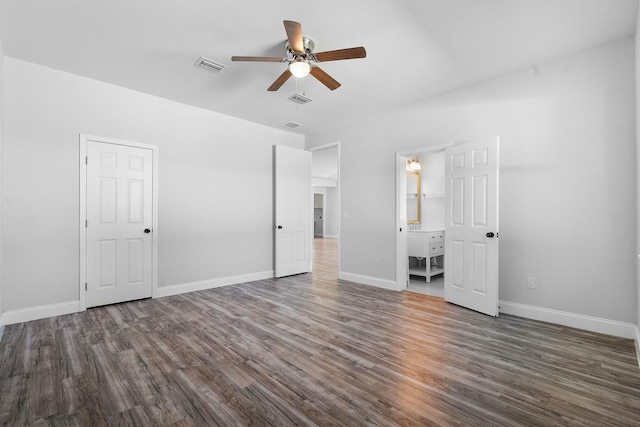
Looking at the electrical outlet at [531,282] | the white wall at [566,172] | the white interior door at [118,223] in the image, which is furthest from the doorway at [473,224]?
the white interior door at [118,223]

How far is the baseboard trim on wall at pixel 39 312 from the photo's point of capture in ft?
10.5

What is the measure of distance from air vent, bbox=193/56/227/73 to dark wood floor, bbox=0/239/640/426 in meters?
2.80

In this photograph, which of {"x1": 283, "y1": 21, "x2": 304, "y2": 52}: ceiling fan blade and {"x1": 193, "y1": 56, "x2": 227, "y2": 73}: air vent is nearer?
{"x1": 283, "y1": 21, "x2": 304, "y2": 52}: ceiling fan blade

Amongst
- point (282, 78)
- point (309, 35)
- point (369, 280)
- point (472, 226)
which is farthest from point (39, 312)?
point (472, 226)

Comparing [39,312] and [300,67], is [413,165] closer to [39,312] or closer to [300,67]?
[300,67]

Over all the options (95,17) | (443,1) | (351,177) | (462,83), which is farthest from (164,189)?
(462,83)

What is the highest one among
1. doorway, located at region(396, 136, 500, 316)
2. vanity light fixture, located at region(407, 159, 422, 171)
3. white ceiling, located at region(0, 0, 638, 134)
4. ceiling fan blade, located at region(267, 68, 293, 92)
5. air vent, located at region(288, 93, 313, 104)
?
white ceiling, located at region(0, 0, 638, 134)

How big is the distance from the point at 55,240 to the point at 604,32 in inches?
238

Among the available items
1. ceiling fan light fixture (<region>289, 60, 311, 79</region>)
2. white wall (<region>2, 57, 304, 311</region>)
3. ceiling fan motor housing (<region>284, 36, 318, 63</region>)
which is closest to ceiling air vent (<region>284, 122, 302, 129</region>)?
white wall (<region>2, 57, 304, 311</region>)

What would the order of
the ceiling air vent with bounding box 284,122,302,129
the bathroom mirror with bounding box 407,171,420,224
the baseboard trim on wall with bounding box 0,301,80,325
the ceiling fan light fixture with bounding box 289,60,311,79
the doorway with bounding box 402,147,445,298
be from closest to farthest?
1. the ceiling fan light fixture with bounding box 289,60,311,79
2. the baseboard trim on wall with bounding box 0,301,80,325
3. the ceiling air vent with bounding box 284,122,302,129
4. the doorway with bounding box 402,147,445,298
5. the bathroom mirror with bounding box 407,171,420,224

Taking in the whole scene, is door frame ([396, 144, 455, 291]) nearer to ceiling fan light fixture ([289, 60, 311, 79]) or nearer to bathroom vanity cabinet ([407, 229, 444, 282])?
bathroom vanity cabinet ([407, 229, 444, 282])

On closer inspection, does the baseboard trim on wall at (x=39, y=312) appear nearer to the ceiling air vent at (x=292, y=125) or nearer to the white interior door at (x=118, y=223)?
the white interior door at (x=118, y=223)

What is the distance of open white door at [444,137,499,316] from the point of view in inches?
135

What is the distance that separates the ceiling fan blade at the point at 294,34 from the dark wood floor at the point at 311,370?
257 cm
